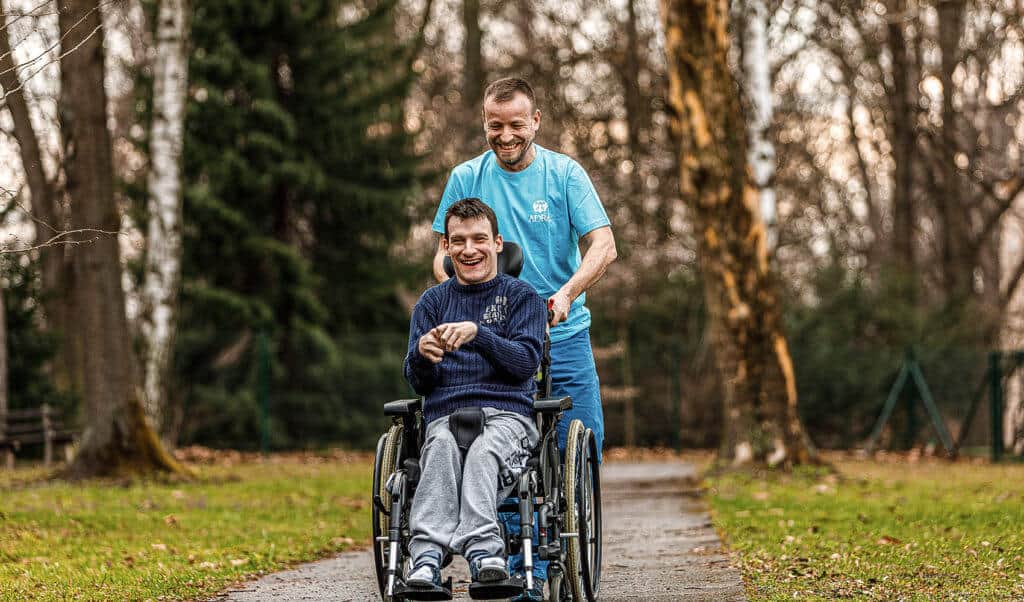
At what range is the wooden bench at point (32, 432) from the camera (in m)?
15.1

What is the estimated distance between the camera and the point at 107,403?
1189 cm

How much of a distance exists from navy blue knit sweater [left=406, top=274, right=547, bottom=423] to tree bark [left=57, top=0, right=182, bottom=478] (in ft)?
24.8

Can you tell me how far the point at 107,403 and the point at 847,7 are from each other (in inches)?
552

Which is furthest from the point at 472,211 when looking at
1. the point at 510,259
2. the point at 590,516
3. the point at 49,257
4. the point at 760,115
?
the point at 49,257

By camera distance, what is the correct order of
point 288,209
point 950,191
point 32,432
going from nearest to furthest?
point 32,432
point 288,209
point 950,191

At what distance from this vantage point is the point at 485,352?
15.4 ft

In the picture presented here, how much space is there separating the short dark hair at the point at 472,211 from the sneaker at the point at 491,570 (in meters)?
1.18

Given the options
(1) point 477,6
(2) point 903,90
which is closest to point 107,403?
(1) point 477,6

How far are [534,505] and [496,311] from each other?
0.70 metres

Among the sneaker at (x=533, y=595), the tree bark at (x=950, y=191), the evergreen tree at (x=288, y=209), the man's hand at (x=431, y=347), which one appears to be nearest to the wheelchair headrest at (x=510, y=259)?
the man's hand at (x=431, y=347)

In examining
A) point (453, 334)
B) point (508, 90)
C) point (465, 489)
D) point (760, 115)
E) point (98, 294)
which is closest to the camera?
point (465, 489)

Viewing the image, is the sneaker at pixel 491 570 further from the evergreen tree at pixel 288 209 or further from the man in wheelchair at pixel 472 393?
the evergreen tree at pixel 288 209

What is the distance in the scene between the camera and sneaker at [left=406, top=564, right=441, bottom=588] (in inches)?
169

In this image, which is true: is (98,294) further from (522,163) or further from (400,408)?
(400,408)
